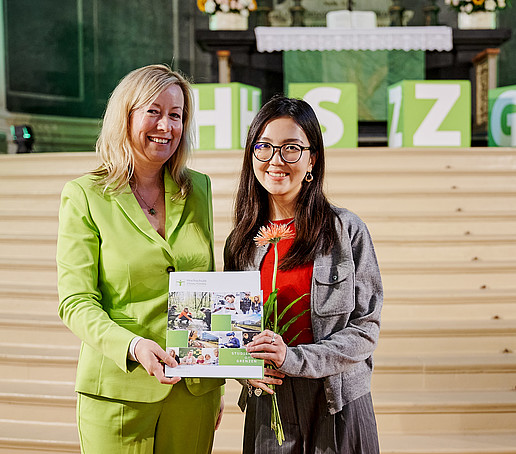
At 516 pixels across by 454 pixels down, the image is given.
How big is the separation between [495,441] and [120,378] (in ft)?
8.54

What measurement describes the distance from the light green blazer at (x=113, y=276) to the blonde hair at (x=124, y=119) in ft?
0.18

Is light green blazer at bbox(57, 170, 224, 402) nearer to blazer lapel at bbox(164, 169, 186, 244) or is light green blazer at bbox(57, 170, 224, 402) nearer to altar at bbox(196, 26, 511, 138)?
blazer lapel at bbox(164, 169, 186, 244)

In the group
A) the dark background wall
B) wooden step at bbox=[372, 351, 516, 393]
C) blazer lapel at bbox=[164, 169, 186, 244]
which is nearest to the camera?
blazer lapel at bbox=[164, 169, 186, 244]

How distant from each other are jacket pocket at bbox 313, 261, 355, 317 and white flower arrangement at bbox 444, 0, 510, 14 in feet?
26.3

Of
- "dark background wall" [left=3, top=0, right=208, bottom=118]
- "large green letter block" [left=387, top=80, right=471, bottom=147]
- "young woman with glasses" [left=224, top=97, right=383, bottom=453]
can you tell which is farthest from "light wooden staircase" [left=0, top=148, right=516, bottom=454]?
"dark background wall" [left=3, top=0, right=208, bottom=118]

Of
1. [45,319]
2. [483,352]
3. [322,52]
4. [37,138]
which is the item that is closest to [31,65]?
[37,138]

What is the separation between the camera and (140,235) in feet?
6.14

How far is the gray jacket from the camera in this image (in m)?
1.80

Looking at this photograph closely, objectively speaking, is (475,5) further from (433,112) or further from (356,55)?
(433,112)

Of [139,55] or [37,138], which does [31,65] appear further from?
[139,55]

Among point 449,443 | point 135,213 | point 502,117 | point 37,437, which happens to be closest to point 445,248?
point 449,443

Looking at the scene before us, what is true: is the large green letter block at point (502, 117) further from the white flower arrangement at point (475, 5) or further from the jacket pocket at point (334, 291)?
the jacket pocket at point (334, 291)

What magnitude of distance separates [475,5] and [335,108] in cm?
361

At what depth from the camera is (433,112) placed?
6.50 meters
